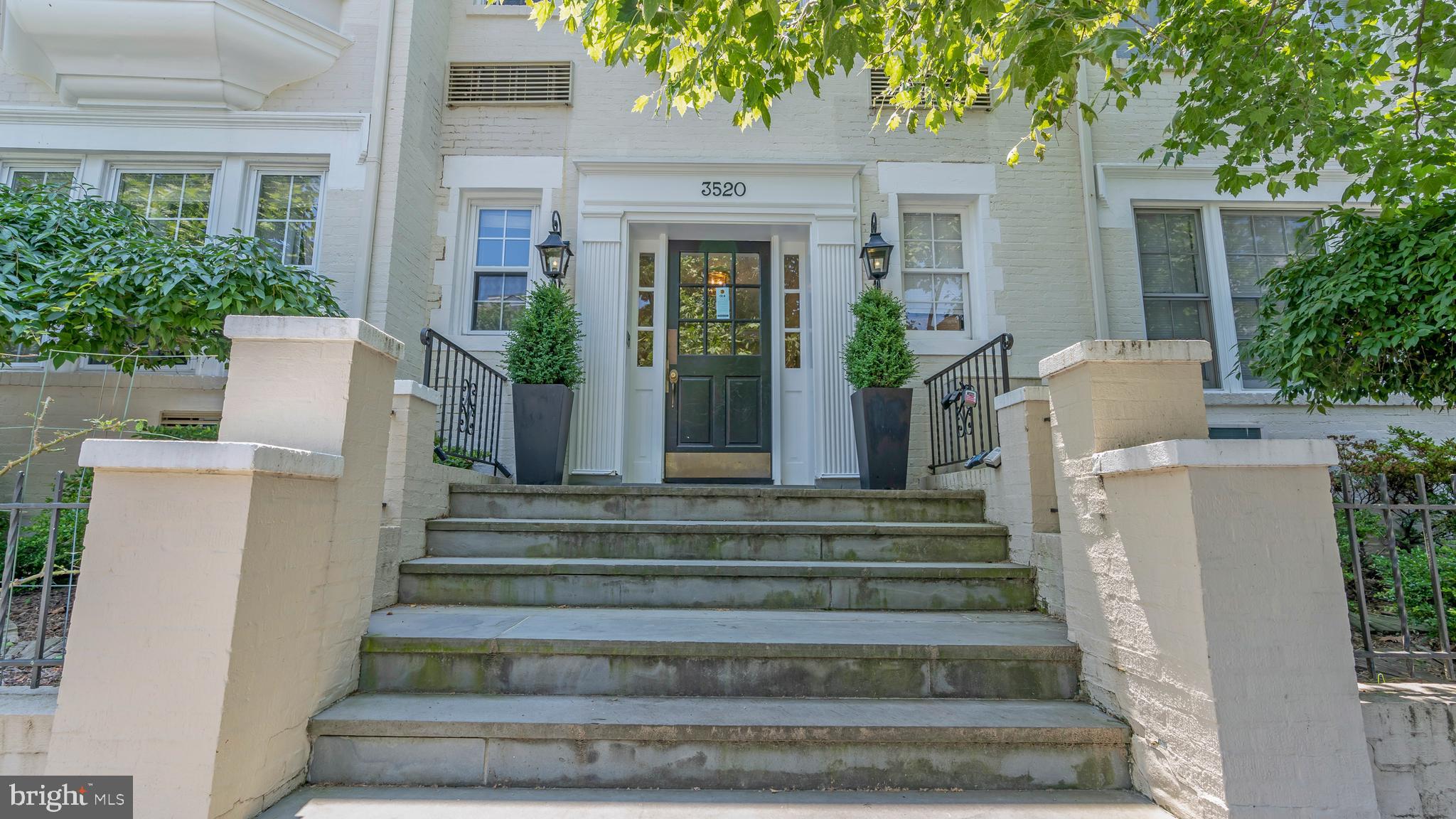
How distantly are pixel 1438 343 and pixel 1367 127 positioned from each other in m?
1.22

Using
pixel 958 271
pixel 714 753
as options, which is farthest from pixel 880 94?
pixel 714 753

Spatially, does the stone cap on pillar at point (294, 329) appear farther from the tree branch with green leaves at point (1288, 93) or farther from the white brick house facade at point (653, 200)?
the white brick house facade at point (653, 200)

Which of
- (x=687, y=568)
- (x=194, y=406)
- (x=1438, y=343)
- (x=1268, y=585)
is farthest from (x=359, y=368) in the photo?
(x=1438, y=343)

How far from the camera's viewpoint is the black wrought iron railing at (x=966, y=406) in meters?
4.69

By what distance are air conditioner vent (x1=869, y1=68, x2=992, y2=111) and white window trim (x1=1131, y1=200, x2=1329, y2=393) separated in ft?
5.36

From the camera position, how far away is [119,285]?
430cm

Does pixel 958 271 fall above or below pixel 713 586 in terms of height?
above

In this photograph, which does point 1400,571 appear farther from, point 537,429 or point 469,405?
point 469,405

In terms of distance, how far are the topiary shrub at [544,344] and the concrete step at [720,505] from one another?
1.15 m

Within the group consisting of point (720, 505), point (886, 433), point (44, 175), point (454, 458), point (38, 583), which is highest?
point (44, 175)

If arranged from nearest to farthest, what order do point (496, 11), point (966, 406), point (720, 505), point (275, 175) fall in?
point (720, 505) < point (966, 406) < point (275, 175) < point (496, 11)

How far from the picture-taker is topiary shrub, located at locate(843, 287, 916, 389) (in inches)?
196

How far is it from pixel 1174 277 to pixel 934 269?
224 cm
